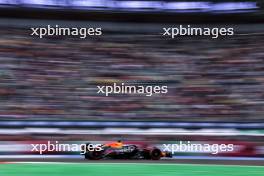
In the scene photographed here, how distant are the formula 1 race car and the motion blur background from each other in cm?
104

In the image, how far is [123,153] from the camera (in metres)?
13.6

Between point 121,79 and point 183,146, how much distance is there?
3.97 m

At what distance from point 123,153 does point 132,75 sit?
4731 mm

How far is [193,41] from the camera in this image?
64.3 feet

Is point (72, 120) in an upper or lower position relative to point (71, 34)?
lower

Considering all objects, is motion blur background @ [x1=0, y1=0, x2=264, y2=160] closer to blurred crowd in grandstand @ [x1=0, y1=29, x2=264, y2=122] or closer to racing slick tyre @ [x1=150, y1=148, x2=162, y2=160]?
blurred crowd in grandstand @ [x1=0, y1=29, x2=264, y2=122]

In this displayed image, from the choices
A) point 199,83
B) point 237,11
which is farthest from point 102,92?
point 237,11

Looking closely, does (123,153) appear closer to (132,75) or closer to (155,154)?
(155,154)

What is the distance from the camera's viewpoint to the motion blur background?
14953mm

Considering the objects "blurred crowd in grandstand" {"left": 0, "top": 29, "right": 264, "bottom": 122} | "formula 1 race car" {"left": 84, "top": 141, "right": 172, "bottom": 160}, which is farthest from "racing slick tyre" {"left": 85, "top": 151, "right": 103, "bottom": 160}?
"blurred crowd in grandstand" {"left": 0, "top": 29, "right": 264, "bottom": 122}

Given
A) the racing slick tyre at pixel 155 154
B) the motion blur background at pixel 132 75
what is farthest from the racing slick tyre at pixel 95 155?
the racing slick tyre at pixel 155 154

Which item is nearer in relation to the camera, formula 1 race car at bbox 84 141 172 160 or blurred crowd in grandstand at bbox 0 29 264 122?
formula 1 race car at bbox 84 141 172 160

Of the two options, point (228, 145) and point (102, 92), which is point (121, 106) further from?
point (228, 145)

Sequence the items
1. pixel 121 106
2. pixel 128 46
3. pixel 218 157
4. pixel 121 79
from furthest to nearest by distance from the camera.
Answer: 1. pixel 128 46
2. pixel 121 79
3. pixel 121 106
4. pixel 218 157
